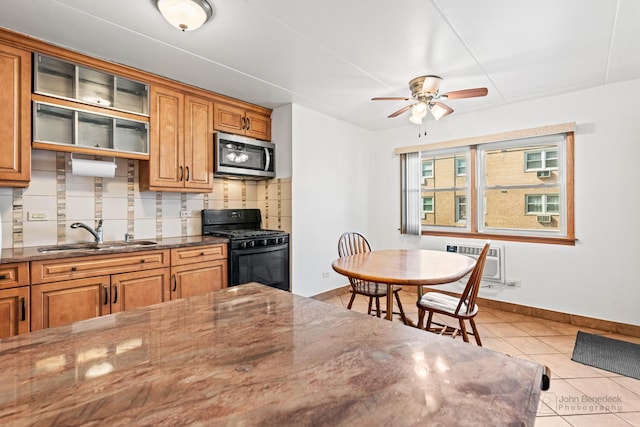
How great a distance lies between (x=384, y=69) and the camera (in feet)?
9.11

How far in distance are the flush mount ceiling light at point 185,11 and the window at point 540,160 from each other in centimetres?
361

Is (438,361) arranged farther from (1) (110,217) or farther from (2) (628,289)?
(2) (628,289)

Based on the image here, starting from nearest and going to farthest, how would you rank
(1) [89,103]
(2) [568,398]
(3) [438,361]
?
1. (3) [438,361]
2. (2) [568,398]
3. (1) [89,103]

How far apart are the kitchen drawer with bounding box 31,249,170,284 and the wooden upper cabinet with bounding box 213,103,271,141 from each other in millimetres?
1542

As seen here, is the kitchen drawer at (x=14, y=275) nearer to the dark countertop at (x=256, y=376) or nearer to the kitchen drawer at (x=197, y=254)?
the kitchen drawer at (x=197, y=254)

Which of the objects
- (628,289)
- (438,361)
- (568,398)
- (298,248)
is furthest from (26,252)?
(628,289)

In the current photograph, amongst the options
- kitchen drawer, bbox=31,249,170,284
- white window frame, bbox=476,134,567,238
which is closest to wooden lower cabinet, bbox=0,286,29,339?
kitchen drawer, bbox=31,249,170,284

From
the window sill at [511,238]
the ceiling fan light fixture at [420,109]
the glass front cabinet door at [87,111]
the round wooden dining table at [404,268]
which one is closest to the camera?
the round wooden dining table at [404,268]

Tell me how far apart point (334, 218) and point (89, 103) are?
9.44 feet

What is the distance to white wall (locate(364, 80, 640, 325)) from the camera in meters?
2.99

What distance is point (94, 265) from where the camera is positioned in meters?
2.32

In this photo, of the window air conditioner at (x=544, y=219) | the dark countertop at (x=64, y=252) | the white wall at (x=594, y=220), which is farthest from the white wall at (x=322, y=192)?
the window air conditioner at (x=544, y=219)

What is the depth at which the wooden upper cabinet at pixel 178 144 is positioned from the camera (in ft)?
9.58

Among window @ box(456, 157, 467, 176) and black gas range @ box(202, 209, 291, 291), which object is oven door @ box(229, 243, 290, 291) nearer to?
black gas range @ box(202, 209, 291, 291)
